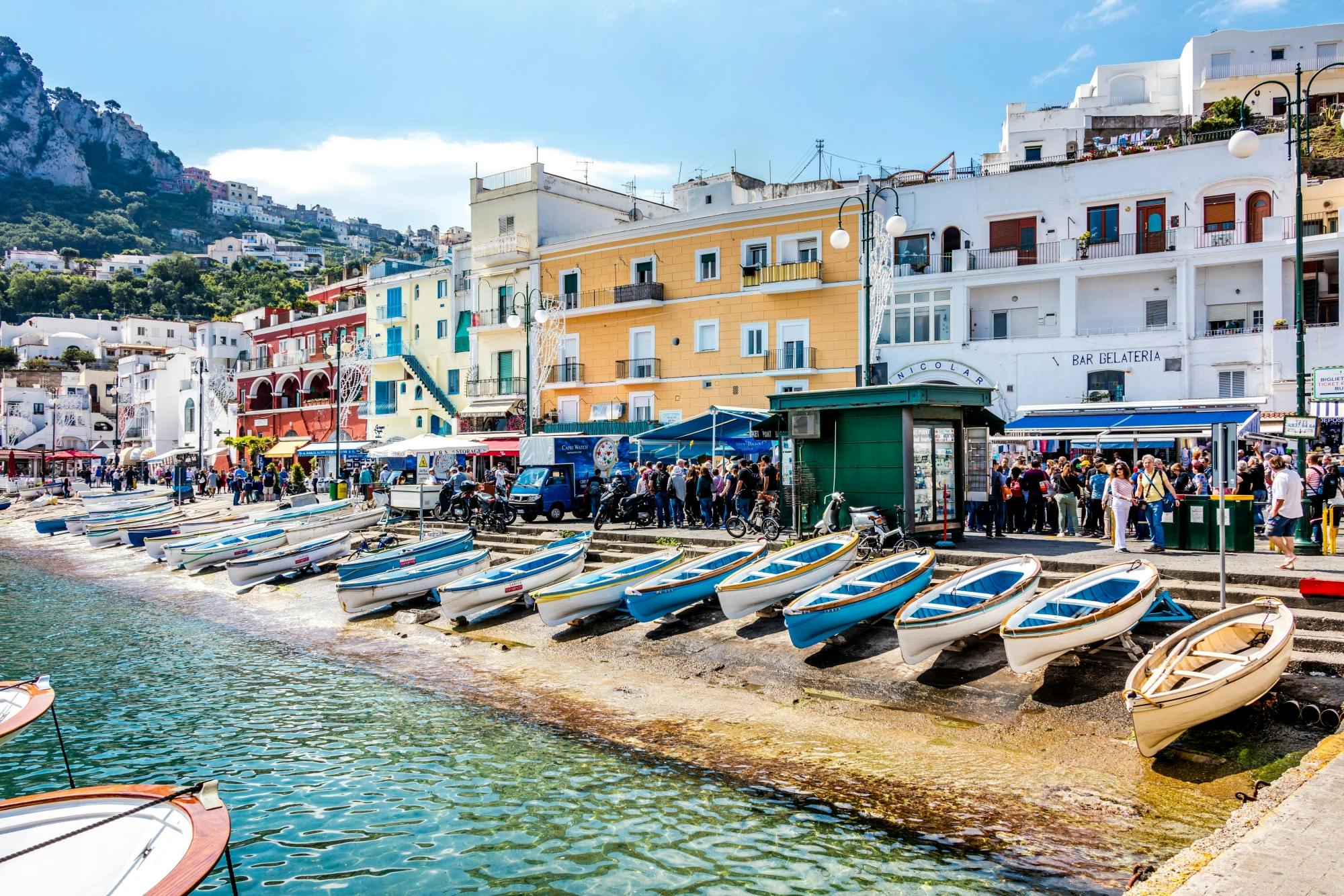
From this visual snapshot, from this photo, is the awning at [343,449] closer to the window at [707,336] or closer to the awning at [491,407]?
the awning at [491,407]

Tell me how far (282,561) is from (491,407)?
65.4ft

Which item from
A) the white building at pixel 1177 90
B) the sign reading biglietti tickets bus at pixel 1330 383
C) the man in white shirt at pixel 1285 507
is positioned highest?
the white building at pixel 1177 90

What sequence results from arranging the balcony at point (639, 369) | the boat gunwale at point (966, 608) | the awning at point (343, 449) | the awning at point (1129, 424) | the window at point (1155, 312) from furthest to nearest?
the awning at point (343, 449) < the balcony at point (639, 369) < the window at point (1155, 312) < the awning at point (1129, 424) < the boat gunwale at point (966, 608)

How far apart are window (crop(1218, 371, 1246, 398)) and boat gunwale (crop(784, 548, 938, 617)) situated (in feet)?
56.8

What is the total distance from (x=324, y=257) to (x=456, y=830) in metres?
200

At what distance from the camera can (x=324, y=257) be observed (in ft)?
627

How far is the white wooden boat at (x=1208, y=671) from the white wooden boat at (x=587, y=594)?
8.92 metres

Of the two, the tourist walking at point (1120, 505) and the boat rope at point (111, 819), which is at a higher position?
the tourist walking at point (1120, 505)

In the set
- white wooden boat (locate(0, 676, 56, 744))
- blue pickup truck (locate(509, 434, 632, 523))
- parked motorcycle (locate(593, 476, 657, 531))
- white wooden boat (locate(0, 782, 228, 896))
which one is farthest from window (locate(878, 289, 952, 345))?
white wooden boat (locate(0, 782, 228, 896))

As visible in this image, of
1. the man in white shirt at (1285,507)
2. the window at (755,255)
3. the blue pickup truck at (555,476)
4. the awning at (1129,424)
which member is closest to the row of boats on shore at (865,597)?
the man in white shirt at (1285,507)

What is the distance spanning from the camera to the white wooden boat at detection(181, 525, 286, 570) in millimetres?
27172

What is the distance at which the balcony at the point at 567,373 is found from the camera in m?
40.5

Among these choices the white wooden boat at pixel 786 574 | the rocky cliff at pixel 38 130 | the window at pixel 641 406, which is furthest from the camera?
Result: the rocky cliff at pixel 38 130

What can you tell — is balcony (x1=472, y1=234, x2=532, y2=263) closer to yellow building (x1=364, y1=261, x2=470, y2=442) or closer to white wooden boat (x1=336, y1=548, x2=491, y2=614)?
yellow building (x1=364, y1=261, x2=470, y2=442)
